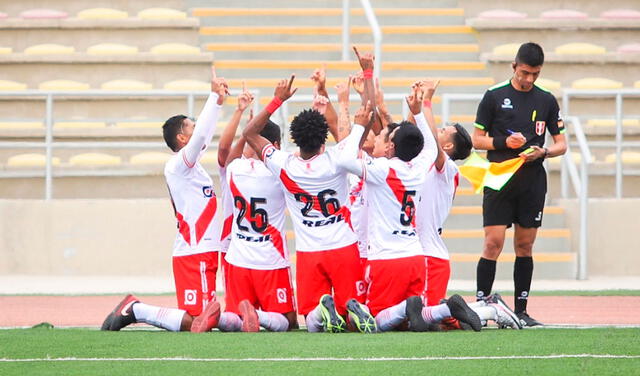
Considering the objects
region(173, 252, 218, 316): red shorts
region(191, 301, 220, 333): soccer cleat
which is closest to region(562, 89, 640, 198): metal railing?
region(173, 252, 218, 316): red shorts

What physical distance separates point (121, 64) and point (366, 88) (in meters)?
10.9

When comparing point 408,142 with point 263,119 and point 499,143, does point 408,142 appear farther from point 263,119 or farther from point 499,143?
point 263,119

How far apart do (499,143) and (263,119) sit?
200 centimetres

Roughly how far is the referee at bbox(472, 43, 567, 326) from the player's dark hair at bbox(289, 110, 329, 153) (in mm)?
1553

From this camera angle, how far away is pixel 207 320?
9.68 meters

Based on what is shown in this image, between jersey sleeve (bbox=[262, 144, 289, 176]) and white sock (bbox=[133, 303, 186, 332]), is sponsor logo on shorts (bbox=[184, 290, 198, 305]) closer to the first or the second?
white sock (bbox=[133, 303, 186, 332])

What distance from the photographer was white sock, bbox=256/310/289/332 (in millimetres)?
9875

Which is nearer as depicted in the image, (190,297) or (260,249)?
(260,249)

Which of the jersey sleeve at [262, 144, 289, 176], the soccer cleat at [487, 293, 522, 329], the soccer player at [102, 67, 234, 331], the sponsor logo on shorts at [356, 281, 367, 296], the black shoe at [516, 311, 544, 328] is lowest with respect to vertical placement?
the black shoe at [516, 311, 544, 328]

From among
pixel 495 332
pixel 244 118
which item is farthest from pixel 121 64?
pixel 495 332

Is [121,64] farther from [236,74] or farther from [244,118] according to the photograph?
[244,118]

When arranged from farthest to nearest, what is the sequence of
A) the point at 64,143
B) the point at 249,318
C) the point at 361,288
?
the point at 64,143 < the point at 361,288 < the point at 249,318

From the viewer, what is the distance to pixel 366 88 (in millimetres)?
9922

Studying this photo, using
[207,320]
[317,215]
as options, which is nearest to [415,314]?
[317,215]
